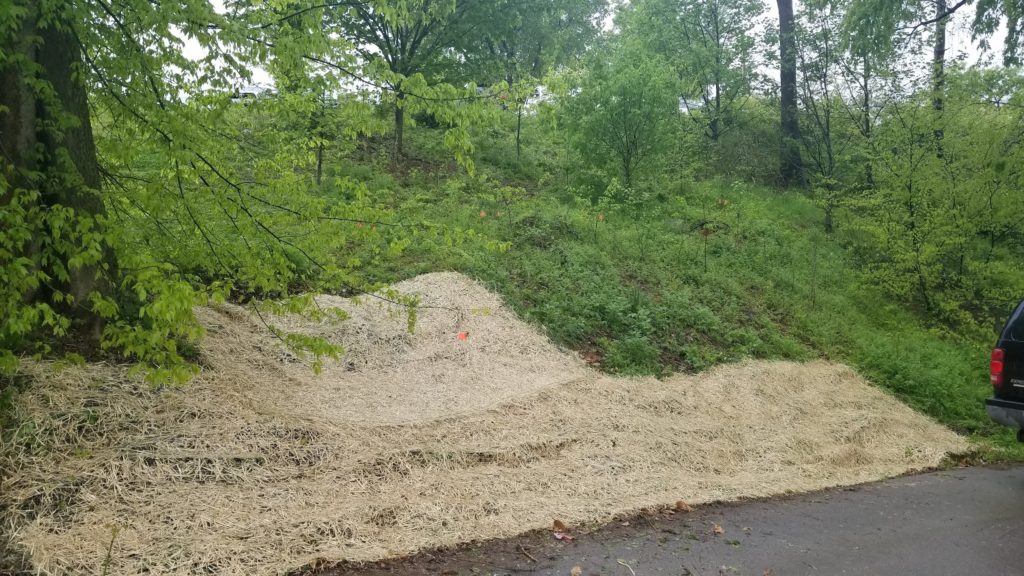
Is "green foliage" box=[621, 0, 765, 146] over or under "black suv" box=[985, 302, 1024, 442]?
over

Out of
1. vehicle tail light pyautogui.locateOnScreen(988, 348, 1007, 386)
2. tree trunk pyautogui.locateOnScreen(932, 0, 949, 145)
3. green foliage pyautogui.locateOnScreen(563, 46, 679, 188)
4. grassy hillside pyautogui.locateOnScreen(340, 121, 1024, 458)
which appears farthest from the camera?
green foliage pyautogui.locateOnScreen(563, 46, 679, 188)

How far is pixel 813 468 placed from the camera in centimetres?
614

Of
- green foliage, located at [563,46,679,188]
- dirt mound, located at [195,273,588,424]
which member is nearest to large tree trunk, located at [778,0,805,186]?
green foliage, located at [563,46,679,188]

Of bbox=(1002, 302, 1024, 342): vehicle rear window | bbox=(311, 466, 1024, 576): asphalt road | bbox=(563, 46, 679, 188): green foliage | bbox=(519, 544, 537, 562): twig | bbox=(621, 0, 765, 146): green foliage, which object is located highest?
bbox=(621, 0, 765, 146): green foliage

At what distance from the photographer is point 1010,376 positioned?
5941mm

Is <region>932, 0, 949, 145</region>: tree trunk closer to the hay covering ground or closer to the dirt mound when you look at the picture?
the hay covering ground

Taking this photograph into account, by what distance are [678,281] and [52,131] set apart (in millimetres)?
9035

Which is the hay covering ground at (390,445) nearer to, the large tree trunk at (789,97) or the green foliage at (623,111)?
the green foliage at (623,111)

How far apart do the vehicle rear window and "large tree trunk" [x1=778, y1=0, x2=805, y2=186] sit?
13318mm

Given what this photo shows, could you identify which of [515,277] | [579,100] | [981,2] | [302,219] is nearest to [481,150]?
[579,100]

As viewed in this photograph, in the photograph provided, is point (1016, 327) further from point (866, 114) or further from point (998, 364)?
point (866, 114)

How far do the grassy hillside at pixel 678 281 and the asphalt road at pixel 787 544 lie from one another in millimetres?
2309

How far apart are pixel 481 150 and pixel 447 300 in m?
9.93

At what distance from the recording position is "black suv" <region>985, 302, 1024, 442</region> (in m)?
5.84
